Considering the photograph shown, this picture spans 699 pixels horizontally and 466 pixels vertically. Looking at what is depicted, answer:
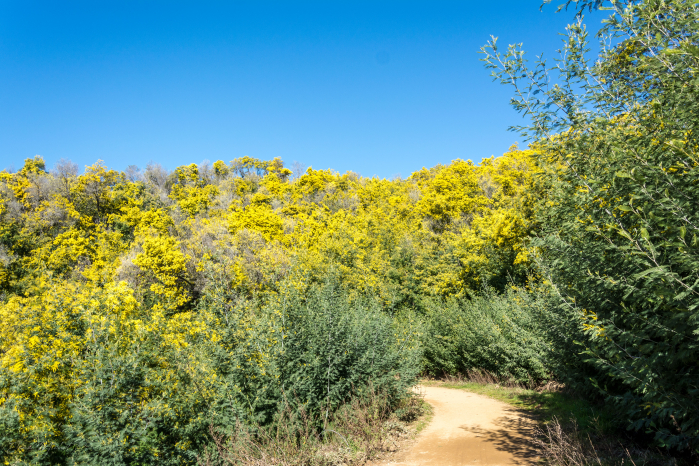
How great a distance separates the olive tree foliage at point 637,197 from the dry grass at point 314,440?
13.7ft

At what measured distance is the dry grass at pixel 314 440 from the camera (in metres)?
5.55

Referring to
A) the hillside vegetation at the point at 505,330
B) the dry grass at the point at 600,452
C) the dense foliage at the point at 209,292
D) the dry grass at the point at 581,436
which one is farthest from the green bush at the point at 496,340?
the dry grass at the point at 600,452

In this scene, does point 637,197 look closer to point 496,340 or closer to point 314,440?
point 314,440

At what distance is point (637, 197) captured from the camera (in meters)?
3.01

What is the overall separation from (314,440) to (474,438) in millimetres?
3140

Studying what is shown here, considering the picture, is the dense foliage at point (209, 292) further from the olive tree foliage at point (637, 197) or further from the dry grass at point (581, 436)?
the dry grass at point (581, 436)

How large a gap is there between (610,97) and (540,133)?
34.0 inches

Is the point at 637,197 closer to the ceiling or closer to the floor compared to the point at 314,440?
closer to the ceiling

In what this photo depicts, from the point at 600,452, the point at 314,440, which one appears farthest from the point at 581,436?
the point at 314,440

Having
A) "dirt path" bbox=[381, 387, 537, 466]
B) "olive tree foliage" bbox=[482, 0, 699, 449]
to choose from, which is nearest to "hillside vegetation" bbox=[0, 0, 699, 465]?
"olive tree foliage" bbox=[482, 0, 699, 449]

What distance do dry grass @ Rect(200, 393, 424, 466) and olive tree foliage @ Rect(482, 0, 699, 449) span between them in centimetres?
417

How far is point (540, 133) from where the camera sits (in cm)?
510

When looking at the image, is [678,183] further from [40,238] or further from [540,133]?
[40,238]

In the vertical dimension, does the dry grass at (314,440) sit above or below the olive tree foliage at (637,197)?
below
